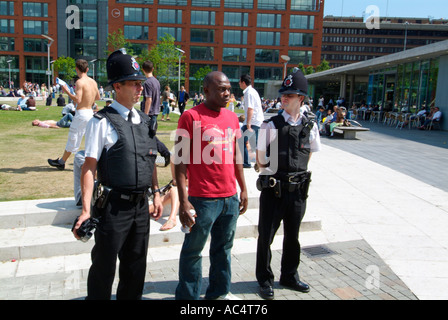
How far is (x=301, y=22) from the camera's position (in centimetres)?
7988

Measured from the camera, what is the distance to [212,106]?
3.25 meters

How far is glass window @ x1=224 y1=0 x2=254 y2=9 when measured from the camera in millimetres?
78938

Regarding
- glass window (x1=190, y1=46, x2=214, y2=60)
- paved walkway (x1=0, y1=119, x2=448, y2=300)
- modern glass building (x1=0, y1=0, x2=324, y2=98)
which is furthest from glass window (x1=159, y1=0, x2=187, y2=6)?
paved walkway (x1=0, y1=119, x2=448, y2=300)

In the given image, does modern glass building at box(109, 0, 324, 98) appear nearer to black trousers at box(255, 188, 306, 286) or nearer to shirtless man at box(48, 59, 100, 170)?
shirtless man at box(48, 59, 100, 170)

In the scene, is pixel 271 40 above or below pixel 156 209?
above

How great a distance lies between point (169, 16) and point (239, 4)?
46.6ft

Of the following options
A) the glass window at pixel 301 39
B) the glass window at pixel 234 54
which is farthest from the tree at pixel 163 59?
the glass window at pixel 301 39

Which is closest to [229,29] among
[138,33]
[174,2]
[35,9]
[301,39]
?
[174,2]

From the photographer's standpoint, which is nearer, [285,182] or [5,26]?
[285,182]

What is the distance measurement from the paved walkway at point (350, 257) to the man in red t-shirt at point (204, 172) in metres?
0.75

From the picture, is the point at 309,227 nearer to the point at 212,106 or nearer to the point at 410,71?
the point at 212,106

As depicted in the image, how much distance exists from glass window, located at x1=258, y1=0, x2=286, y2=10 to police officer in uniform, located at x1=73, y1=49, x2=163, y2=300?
8233 centimetres

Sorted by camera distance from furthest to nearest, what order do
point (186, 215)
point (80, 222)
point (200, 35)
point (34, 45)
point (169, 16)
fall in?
point (34, 45), point (200, 35), point (169, 16), point (186, 215), point (80, 222)

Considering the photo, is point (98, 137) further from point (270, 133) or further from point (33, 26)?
point (33, 26)
